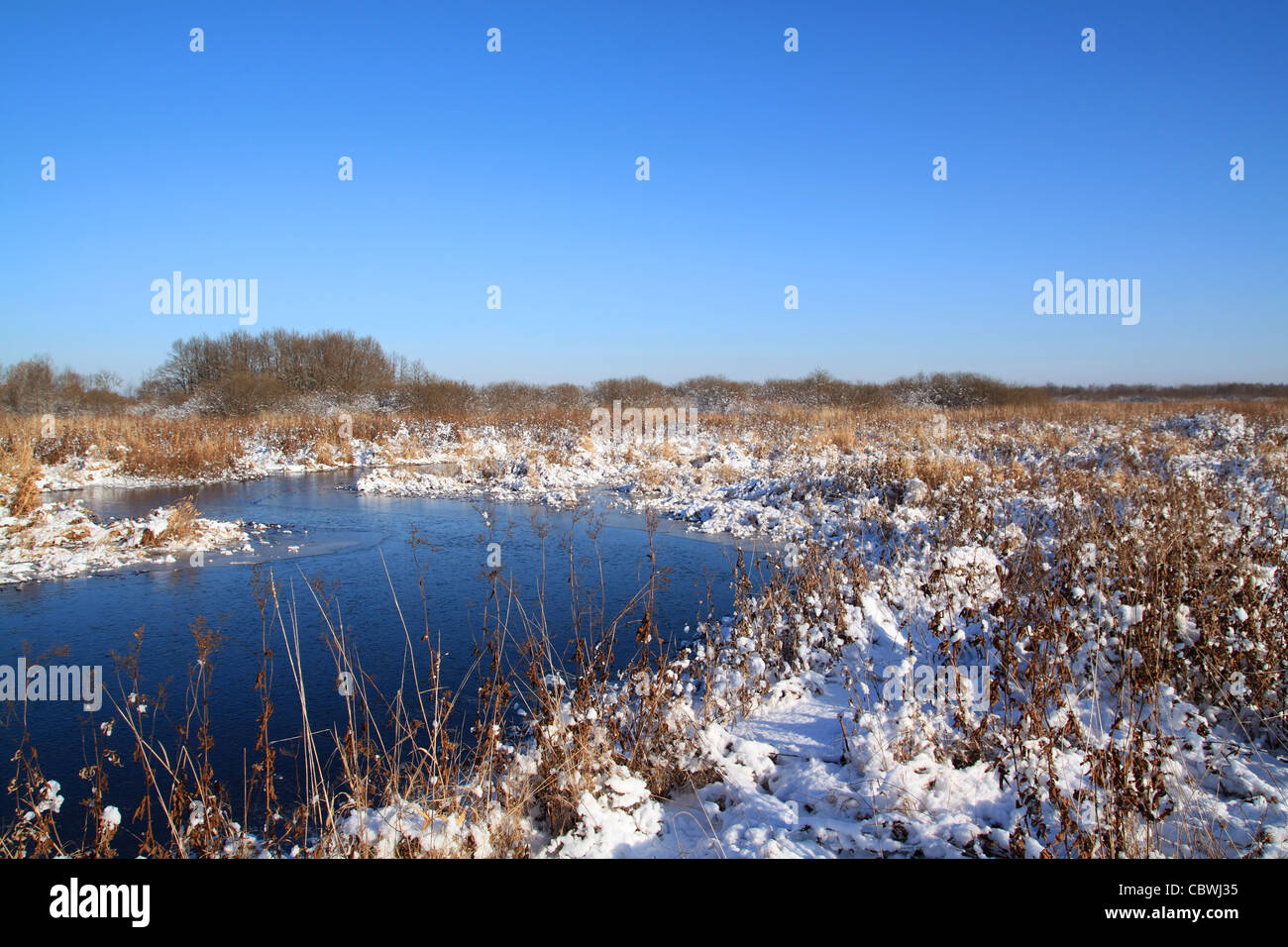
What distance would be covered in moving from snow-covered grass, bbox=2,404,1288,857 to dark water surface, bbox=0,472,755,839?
1.52 feet

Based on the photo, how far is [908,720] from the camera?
13.3ft

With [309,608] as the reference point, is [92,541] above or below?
above

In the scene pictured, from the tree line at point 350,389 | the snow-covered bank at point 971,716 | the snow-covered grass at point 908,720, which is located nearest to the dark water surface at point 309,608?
the snow-covered grass at point 908,720

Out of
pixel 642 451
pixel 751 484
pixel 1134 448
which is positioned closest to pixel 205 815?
pixel 751 484

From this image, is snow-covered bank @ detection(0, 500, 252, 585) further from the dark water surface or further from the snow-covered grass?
the snow-covered grass

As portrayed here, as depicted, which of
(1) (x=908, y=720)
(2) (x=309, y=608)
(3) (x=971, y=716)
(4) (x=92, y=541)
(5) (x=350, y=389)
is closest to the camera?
(1) (x=908, y=720)

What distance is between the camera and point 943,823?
3205 millimetres

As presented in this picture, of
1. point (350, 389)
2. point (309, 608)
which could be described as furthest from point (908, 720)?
point (350, 389)

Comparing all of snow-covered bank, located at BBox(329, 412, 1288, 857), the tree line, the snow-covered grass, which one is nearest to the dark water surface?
the snow-covered grass

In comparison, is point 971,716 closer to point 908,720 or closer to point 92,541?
point 908,720

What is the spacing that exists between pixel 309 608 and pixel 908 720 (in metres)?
6.31

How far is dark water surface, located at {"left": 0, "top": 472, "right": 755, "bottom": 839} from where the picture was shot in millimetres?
4883

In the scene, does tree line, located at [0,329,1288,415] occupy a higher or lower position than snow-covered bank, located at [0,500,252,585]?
higher
